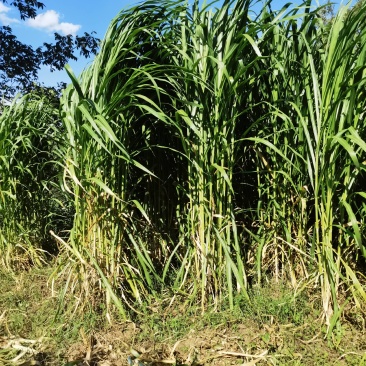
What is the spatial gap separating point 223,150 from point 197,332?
33.6 inches

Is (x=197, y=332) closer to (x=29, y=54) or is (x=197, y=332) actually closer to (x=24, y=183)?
(x=24, y=183)

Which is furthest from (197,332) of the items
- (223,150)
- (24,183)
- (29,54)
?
(29,54)

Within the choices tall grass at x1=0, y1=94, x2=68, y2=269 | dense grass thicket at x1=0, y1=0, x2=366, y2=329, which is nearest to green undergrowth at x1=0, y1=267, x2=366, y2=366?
dense grass thicket at x1=0, y1=0, x2=366, y2=329

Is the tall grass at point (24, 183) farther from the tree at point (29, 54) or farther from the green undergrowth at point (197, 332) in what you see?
the tree at point (29, 54)

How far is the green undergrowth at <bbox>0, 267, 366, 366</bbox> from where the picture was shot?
1.79m

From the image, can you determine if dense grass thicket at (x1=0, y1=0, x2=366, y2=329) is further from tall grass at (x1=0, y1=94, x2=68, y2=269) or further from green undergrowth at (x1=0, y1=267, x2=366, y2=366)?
tall grass at (x1=0, y1=94, x2=68, y2=269)

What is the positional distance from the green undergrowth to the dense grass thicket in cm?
8

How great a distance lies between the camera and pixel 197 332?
1951 mm

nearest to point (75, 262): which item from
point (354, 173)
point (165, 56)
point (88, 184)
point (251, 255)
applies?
point (88, 184)

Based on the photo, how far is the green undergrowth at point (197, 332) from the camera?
1.79 metres

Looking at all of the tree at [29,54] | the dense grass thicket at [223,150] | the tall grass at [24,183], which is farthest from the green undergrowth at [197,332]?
the tree at [29,54]

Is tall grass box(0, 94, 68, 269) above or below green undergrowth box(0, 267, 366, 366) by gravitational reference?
above

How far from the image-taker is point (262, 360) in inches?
68.9

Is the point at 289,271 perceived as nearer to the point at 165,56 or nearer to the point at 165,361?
the point at 165,361
